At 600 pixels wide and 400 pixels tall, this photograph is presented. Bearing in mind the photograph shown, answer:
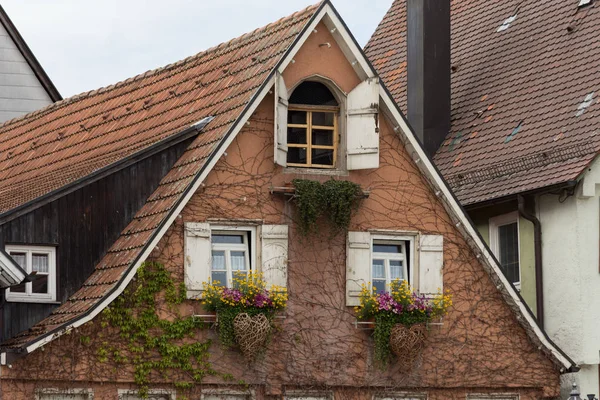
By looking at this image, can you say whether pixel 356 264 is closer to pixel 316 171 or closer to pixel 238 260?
pixel 316 171

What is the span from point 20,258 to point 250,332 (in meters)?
3.69

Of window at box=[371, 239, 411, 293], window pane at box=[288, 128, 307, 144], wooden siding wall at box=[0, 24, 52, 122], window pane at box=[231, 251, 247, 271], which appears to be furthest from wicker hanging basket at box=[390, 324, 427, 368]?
wooden siding wall at box=[0, 24, 52, 122]

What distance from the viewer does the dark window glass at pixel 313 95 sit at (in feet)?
94.7

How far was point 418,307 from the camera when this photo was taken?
92.8 ft

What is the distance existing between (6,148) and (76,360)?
10.3 m

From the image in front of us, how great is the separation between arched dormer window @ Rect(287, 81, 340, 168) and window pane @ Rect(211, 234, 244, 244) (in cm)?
156

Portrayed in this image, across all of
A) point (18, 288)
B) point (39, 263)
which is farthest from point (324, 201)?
point (18, 288)

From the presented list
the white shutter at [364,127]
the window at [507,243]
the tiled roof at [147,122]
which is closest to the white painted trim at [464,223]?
the white shutter at [364,127]

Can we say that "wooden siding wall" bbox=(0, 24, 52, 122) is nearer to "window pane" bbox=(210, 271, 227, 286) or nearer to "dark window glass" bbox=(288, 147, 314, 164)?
"dark window glass" bbox=(288, 147, 314, 164)

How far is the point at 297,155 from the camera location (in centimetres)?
2892

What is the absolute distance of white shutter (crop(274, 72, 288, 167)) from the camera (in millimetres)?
27953

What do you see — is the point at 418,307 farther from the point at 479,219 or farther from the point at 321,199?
the point at 479,219

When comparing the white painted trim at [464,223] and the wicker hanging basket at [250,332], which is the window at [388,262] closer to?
the white painted trim at [464,223]

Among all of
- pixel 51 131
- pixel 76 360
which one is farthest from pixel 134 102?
pixel 76 360
